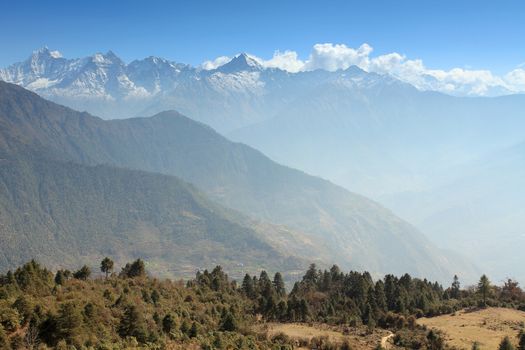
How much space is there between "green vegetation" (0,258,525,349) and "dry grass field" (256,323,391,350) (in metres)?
2.27

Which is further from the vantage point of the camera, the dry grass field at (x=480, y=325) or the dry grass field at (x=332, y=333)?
the dry grass field at (x=332, y=333)

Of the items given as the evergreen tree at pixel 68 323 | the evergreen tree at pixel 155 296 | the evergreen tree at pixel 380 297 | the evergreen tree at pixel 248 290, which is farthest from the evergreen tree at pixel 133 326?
the evergreen tree at pixel 248 290

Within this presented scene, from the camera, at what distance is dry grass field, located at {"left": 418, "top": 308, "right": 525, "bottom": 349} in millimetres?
70312

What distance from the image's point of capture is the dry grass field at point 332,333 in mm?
70875

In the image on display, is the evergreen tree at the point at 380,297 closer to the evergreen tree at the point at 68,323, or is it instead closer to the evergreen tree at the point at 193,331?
the evergreen tree at the point at 193,331

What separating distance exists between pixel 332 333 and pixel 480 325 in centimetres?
2402

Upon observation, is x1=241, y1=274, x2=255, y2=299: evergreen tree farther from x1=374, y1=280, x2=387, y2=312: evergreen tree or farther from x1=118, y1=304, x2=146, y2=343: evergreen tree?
x1=118, y1=304, x2=146, y2=343: evergreen tree

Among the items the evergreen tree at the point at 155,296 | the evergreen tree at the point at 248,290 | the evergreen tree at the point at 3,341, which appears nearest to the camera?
the evergreen tree at the point at 3,341

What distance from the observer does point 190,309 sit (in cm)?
7994

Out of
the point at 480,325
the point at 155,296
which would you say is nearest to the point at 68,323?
the point at 155,296

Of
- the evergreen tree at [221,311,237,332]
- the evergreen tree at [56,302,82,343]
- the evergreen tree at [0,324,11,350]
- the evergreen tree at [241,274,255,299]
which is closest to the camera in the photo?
the evergreen tree at [0,324,11,350]

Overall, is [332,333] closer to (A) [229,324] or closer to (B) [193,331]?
(A) [229,324]

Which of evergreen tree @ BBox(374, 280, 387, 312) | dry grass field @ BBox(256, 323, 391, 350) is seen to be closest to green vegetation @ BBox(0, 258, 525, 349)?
evergreen tree @ BBox(374, 280, 387, 312)

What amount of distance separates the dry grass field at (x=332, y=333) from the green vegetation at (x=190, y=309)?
227 cm
